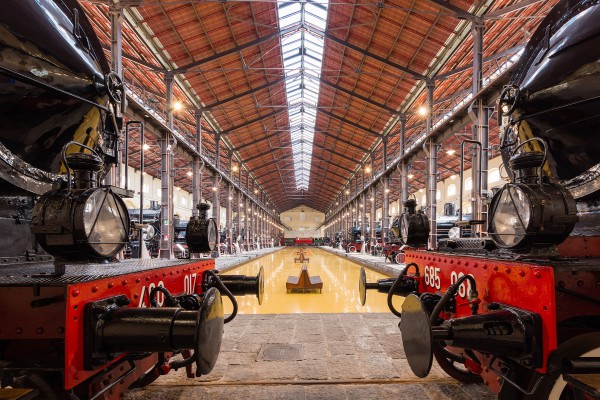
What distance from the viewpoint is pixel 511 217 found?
222 cm

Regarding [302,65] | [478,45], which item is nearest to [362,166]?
[302,65]

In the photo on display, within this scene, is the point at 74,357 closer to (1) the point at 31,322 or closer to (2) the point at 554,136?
(1) the point at 31,322


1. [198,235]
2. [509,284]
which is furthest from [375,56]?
[509,284]

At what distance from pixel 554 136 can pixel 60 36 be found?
12.4ft

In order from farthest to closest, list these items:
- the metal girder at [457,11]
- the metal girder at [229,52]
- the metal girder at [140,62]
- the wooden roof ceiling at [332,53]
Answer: the metal girder at [229,52] < the metal girder at [140,62] < the wooden roof ceiling at [332,53] < the metal girder at [457,11]

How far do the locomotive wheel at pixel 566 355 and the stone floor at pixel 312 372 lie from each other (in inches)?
51.8

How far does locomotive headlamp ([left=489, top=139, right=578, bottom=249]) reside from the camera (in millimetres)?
1958

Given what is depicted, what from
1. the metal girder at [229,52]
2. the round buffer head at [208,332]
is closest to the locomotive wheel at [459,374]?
the round buffer head at [208,332]

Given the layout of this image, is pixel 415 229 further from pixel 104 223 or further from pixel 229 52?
pixel 229 52

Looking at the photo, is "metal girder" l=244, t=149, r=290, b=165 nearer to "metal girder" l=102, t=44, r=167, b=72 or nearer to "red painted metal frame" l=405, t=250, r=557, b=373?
"metal girder" l=102, t=44, r=167, b=72

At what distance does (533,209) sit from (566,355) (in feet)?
2.37

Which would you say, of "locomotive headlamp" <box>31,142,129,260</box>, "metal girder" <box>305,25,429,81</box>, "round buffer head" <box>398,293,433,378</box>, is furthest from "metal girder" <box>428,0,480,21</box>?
"locomotive headlamp" <box>31,142,129,260</box>

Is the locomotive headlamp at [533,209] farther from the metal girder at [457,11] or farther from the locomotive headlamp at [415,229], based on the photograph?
the metal girder at [457,11]

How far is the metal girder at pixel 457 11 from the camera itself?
10.1m
